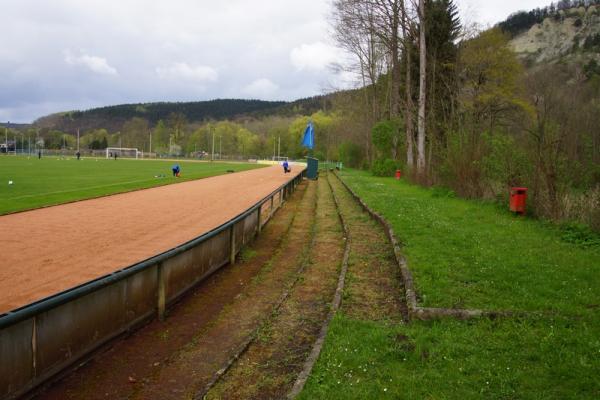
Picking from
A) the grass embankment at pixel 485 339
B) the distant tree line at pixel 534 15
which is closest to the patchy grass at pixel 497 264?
the grass embankment at pixel 485 339

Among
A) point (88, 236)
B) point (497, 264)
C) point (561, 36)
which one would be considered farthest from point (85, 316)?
point (561, 36)

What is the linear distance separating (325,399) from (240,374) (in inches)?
42.9

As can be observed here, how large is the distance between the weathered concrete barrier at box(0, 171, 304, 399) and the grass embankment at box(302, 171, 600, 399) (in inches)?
92.3

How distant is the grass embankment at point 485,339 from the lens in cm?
401

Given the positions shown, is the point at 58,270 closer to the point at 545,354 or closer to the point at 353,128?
the point at 545,354

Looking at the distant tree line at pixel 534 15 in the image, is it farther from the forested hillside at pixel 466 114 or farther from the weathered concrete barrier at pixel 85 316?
the weathered concrete barrier at pixel 85 316

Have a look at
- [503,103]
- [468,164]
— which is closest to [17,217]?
[468,164]

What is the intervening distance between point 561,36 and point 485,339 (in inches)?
5582

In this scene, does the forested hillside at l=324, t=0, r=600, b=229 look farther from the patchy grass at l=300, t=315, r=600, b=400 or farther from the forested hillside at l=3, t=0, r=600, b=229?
the patchy grass at l=300, t=315, r=600, b=400

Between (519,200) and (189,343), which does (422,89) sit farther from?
(189,343)

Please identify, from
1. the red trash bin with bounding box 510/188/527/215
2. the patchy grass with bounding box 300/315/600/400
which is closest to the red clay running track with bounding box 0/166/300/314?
the patchy grass with bounding box 300/315/600/400

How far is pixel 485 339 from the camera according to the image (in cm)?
494

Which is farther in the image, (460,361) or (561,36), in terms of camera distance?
(561,36)

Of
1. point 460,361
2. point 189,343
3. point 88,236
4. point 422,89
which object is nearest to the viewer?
point 460,361
